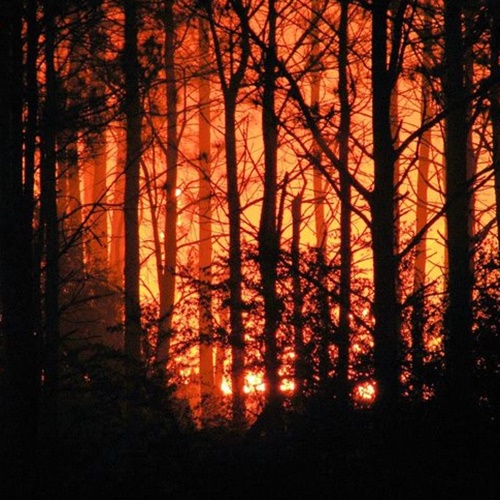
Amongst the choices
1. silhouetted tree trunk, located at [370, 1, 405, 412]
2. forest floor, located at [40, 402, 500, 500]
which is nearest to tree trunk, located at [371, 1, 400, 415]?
silhouetted tree trunk, located at [370, 1, 405, 412]

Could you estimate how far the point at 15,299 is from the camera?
9430 mm

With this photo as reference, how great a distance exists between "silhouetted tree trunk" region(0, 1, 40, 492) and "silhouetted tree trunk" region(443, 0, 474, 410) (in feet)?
14.1

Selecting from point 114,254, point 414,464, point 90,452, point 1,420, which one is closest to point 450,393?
point 414,464

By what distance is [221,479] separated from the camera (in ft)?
34.0

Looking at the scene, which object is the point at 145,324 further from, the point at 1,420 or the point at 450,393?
the point at 450,393

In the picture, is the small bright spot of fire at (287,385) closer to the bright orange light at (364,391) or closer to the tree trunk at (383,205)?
the bright orange light at (364,391)

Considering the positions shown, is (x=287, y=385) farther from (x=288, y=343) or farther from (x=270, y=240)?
(x=270, y=240)

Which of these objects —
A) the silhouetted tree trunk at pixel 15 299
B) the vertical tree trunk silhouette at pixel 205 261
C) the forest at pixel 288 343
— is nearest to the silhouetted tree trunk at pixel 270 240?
the forest at pixel 288 343

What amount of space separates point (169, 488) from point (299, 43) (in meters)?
8.60

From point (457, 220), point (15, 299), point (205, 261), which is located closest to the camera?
point (15, 299)

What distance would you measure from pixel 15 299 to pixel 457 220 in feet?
18.0

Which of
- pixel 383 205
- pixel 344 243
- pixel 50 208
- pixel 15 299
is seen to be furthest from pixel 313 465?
pixel 50 208

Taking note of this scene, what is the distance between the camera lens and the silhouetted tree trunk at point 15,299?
30.7ft

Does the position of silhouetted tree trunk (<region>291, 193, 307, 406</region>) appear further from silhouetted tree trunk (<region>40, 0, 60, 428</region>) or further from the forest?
silhouetted tree trunk (<region>40, 0, 60, 428</region>)
